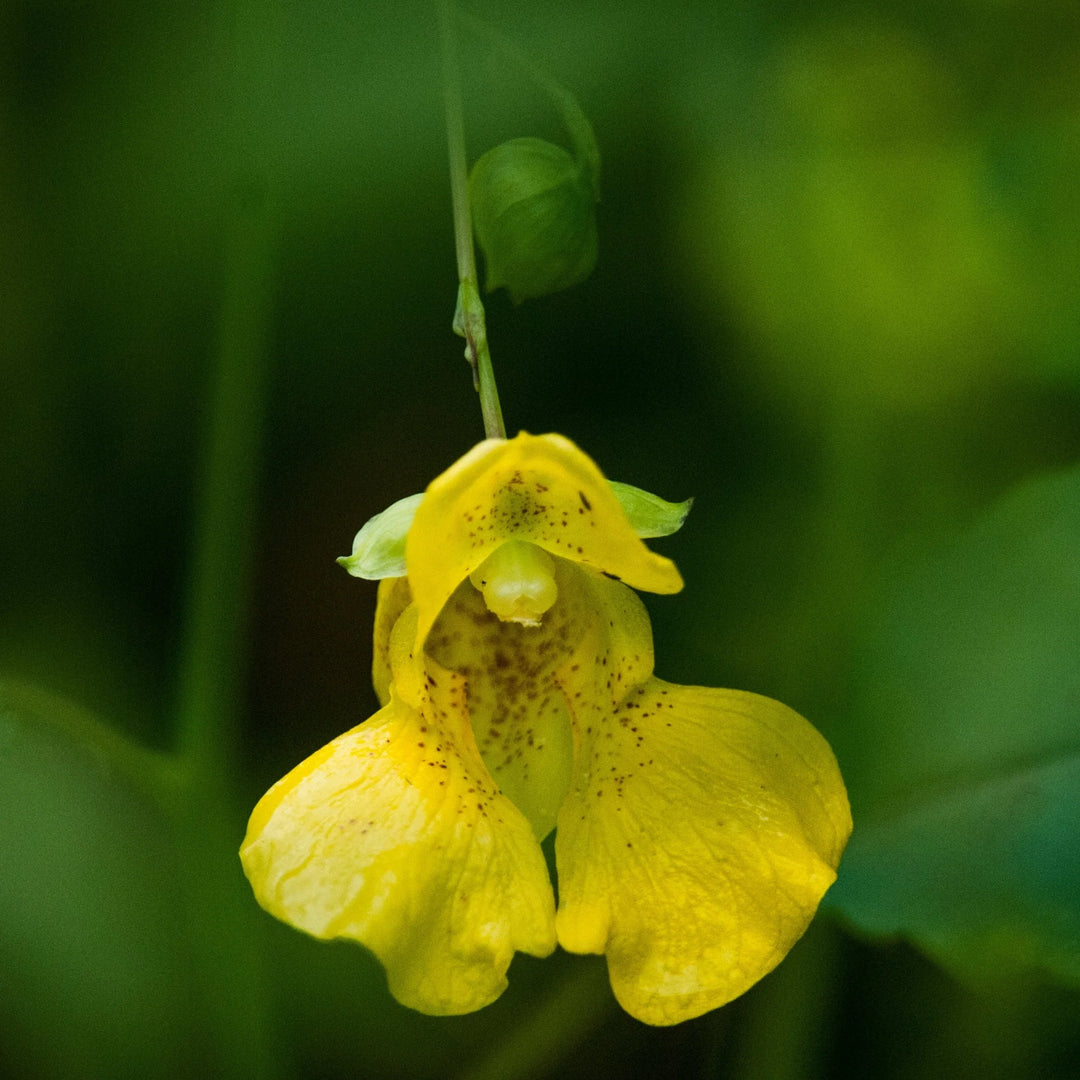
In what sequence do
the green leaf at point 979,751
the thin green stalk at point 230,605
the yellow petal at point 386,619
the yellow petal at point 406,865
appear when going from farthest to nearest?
the thin green stalk at point 230,605 < the green leaf at point 979,751 < the yellow petal at point 386,619 < the yellow petal at point 406,865

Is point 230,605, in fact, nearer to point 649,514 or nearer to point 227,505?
point 227,505

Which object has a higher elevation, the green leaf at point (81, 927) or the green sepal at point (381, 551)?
the green sepal at point (381, 551)

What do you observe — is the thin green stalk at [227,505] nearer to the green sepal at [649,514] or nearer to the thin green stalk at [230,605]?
the thin green stalk at [230,605]

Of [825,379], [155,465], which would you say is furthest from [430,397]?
[825,379]

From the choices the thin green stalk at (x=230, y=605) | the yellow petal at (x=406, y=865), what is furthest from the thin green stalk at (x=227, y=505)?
the yellow petal at (x=406, y=865)

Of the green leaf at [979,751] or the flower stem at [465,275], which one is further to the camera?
the green leaf at [979,751]

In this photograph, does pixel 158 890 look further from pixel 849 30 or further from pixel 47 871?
pixel 849 30

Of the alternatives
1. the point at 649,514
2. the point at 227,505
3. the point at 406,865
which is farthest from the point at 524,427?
the point at 406,865
